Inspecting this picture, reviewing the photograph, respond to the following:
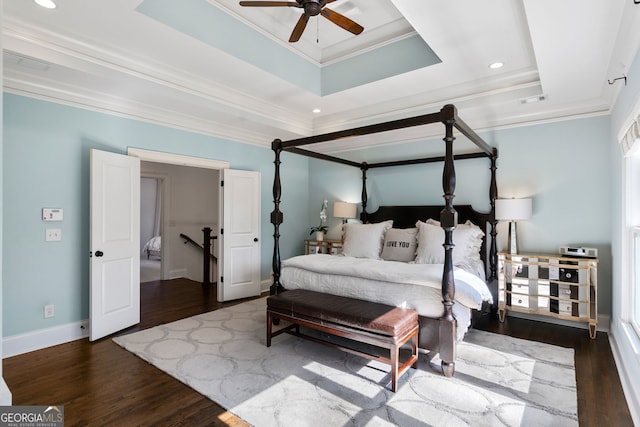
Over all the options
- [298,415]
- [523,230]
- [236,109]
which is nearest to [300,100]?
[236,109]

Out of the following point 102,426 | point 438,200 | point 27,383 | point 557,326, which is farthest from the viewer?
point 438,200

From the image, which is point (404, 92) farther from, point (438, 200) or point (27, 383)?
point (27, 383)

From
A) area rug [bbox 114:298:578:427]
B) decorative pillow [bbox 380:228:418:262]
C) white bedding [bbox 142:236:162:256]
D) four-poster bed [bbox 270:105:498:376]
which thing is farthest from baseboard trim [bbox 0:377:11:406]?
white bedding [bbox 142:236:162:256]

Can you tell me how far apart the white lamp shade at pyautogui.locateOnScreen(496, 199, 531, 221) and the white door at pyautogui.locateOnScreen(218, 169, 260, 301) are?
340 centimetres

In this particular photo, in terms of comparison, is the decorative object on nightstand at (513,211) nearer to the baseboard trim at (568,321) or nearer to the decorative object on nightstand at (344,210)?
the baseboard trim at (568,321)

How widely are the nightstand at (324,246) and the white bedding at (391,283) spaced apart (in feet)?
5.72

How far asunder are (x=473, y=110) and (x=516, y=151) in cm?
80

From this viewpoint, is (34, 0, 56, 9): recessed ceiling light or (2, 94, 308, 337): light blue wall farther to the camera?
(2, 94, 308, 337): light blue wall

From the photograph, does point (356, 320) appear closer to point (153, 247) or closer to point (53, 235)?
point (53, 235)

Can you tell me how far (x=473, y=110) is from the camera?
4090 millimetres

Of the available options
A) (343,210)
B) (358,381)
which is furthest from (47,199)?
(343,210)

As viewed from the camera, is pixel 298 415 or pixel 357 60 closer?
pixel 298 415

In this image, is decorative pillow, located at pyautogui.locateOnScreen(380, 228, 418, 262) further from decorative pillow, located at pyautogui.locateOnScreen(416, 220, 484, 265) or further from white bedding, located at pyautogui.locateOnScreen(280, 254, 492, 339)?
white bedding, located at pyautogui.locateOnScreen(280, 254, 492, 339)

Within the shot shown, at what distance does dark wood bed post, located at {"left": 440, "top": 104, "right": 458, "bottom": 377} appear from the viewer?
269 centimetres
